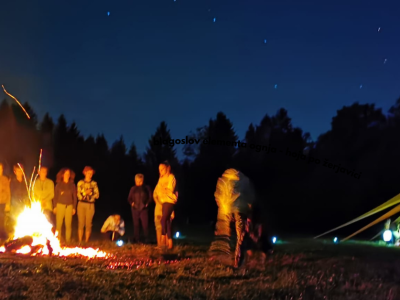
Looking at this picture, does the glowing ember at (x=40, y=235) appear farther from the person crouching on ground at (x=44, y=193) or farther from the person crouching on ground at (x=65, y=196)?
the person crouching on ground at (x=65, y=196)

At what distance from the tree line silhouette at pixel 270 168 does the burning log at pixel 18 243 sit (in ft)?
45.5

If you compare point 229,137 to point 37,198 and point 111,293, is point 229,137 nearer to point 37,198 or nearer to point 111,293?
point 37,198

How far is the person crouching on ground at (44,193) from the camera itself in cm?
1195

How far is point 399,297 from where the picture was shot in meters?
6.74

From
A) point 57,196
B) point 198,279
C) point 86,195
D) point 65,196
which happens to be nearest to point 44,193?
point 57,196

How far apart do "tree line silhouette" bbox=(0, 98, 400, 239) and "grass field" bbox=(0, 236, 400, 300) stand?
14.8 m

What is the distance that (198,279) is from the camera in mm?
7547

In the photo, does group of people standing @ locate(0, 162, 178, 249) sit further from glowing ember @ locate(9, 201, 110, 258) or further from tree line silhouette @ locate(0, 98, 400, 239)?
tree line silhouette @ locate(0, 98, 400, 239)

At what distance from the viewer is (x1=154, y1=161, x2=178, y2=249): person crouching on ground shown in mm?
11023

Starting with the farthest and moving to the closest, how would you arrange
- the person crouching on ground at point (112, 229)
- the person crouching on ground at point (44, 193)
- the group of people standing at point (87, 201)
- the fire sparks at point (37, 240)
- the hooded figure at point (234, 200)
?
the person crouching on ground at point (112, 229)
the person crouching on ground at point (44, 193)
the group of people standing at point (87, 201)
the fire sparks at point (37, 240)
the hooded figure at point (234, 200)

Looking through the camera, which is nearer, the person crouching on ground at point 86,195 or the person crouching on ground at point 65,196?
the person crouching on ground at point 65,196

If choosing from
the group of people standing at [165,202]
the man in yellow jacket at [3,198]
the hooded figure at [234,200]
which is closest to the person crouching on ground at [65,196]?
the man in yellow jacket at [3,198]

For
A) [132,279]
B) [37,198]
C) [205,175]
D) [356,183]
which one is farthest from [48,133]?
[132,279]

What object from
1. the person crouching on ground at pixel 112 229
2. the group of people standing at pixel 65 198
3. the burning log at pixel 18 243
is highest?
the group of people standing at pixel 65 198
